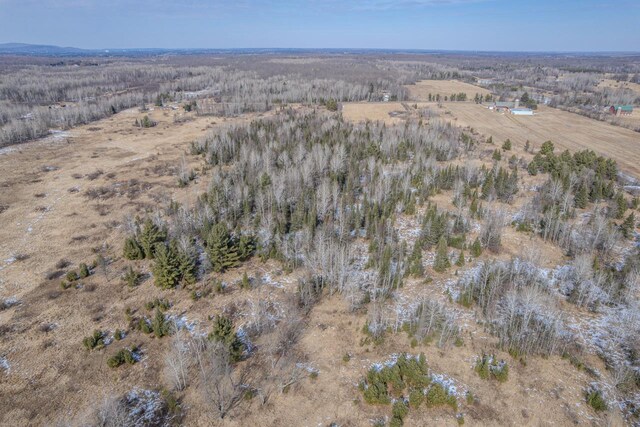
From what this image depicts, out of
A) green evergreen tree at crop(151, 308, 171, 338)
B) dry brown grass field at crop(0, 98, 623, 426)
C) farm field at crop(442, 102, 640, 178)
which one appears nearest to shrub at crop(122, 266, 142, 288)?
dry brown grass field at crop(0, 98, 623, 426)

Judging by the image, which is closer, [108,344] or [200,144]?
[108,344]

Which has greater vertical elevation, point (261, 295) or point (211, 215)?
point (211, 215)

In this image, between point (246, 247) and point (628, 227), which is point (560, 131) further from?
point (246, 247)

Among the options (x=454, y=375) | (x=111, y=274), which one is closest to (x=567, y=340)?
(x=454, y=375)

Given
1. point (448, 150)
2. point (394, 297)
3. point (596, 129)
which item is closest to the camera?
point (394, 297)

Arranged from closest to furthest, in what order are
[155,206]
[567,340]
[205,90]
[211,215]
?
1. [567,340]
2. [211,215]
3. [155,206]
4. [205,90]

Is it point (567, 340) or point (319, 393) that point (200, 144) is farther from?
A: point (567, 340)

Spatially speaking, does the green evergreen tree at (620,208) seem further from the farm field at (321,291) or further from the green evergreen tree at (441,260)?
the green evergreen tree at (441,260)
